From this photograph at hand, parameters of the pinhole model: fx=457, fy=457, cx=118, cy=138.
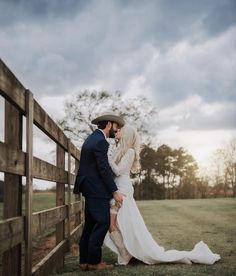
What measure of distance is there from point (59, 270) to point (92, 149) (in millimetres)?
1494

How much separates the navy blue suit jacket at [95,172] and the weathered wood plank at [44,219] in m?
0.41

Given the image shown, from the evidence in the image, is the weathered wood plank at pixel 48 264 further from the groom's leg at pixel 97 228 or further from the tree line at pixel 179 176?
the tree line at pixel 179 176

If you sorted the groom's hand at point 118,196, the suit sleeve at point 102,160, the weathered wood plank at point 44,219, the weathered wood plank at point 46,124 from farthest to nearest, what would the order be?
the groom's hand at point 118,196, the suit sleeve at point 102,160, the weathered wood plank at point 46,124, the weathered wood plank at point 44,219

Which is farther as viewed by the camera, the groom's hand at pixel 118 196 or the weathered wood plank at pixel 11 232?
the groom's hand at pixel 118 196

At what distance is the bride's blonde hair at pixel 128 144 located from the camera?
18.7ft

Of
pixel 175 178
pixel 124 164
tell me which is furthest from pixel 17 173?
pixel 175 178

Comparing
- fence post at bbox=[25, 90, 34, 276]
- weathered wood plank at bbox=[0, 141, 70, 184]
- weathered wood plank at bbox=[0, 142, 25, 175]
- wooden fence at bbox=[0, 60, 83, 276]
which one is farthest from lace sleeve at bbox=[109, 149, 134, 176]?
weathered wood plank at bbox=[0, 142, 25, 175]

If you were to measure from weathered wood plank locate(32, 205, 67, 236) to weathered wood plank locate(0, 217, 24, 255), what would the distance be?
1.53 feet

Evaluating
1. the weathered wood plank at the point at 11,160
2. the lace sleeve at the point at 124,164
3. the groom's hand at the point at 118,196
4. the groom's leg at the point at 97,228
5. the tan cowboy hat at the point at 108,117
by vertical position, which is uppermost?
the tan cowboy hat at the point at 108,117

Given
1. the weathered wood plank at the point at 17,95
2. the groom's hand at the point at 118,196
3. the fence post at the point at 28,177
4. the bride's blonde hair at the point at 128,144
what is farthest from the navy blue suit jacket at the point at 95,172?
the fence post at the point at 28,177

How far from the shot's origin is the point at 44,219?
4.28 metres

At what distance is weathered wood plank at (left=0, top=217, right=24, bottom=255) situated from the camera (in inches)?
110

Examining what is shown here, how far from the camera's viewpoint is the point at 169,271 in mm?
4902

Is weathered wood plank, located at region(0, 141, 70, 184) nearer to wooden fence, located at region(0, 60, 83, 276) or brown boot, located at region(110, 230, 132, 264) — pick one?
wooden fence, located at region(0, 60, 83, 276)
